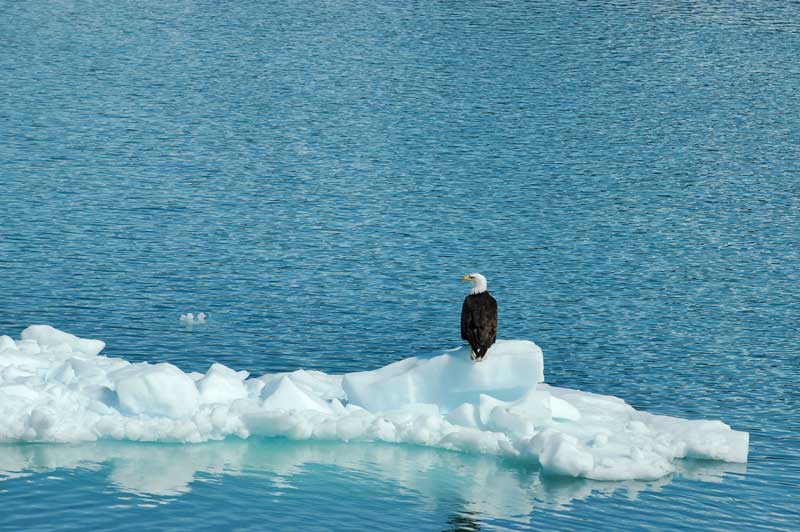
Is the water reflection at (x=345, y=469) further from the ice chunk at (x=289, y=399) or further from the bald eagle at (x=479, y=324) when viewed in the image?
the bald eagle at (x=479, y=324)

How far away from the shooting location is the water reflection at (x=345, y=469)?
23.3 meters

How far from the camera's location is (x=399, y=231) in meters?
45.2

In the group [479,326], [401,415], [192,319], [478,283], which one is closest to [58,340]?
[192,319]

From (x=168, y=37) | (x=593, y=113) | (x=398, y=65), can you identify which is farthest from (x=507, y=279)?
(x=168, y=37)

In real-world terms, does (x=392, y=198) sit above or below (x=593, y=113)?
below

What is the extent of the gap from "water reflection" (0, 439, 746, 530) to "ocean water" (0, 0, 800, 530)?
0.25ft

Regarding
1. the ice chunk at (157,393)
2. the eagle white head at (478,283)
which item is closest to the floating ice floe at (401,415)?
the ice chunk at (157,393)

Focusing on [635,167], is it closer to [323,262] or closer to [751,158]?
[751,158]

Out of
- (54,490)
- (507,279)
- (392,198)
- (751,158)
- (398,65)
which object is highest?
(398,65)

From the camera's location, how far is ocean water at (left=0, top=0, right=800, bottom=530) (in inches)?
939

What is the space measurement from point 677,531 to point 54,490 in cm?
1071

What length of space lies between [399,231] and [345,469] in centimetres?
2124

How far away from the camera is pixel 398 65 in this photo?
7262 cm

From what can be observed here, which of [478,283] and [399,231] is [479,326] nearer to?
[478,283]
